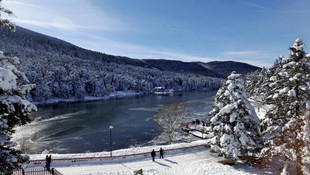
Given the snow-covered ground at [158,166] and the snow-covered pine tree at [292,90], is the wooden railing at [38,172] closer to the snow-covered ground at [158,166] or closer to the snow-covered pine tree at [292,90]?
the snow-covered ground at [158,166]

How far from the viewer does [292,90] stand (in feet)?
53.4

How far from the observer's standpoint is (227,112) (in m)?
19.8

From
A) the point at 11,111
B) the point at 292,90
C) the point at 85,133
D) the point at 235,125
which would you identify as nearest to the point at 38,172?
the point at 11,111

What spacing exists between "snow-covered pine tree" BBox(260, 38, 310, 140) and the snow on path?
5.28 meters

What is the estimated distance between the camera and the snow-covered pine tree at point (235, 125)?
1941 centimetres

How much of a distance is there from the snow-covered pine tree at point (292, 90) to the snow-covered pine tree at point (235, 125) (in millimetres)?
1953

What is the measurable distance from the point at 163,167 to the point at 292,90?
43.7 feet

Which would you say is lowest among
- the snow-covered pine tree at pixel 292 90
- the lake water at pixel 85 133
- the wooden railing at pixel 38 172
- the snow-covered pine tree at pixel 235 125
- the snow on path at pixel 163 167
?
the lake water at pixel 85 133

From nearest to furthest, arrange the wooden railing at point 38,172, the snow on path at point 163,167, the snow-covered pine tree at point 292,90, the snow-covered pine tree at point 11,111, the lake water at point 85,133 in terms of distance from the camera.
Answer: the snow-covered pine tree at point 11,111 < the snow-covered pine tree at point 292,90 < the wooden railing at point 38,172 < the snow on path at point 163,167 < the lake water at point 85,133

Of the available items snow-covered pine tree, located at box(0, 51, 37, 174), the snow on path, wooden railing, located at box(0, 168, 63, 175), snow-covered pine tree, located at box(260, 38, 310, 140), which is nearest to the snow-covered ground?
the snow on path

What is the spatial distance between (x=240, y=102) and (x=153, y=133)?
26.7 metres

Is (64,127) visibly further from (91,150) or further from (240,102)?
(240,102)

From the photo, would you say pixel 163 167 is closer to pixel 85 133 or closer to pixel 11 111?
pixel 11 111

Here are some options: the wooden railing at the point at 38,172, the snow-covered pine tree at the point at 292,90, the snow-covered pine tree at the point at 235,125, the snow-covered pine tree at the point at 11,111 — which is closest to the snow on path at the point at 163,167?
the wooden railing at the point at 38,172
